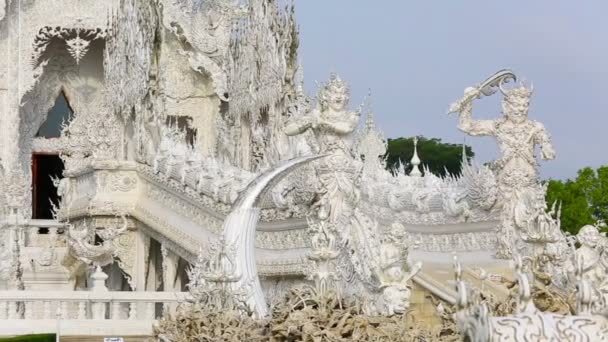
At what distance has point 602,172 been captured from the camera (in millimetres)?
24750

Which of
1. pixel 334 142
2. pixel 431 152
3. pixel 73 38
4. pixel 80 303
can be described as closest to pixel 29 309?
pixel 80 303

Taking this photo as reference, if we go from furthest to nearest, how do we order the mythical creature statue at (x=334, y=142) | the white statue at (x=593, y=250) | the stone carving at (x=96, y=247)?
the stone carving at (x=96, y=247)
the mythical creature statue at (x=334, y=142)
the white statue at (x=593, y=250)

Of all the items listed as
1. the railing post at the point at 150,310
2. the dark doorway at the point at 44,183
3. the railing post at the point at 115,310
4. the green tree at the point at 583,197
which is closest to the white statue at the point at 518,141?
the railing post at the point at 150,310

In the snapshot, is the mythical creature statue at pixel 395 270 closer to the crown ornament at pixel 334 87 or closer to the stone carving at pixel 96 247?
the crown ornament at pixel 334 87

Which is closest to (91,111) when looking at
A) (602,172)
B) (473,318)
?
(602,172)

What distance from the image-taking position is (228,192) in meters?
15.3

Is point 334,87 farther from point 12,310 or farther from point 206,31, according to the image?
point 206,31

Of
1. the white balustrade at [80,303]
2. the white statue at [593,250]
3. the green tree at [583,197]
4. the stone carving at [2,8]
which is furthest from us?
the green tree at [583,197]

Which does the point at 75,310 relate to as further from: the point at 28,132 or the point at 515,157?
the point at 28,132

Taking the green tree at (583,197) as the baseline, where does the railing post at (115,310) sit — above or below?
below

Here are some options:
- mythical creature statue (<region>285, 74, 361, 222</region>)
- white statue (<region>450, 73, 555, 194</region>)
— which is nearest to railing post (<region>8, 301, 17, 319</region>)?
mythical creature statue (<region>285, 74, 361, 222</region>)

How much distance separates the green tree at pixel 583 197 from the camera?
925 inches

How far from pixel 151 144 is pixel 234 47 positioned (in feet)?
10.0

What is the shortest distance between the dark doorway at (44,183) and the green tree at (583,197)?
851cm
